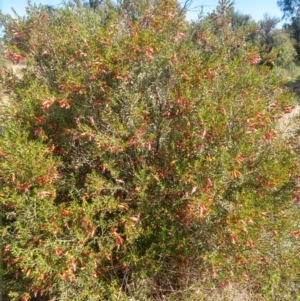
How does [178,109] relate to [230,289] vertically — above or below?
above

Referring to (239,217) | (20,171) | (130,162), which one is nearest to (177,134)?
(130,162)

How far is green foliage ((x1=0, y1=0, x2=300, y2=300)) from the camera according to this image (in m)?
2.89

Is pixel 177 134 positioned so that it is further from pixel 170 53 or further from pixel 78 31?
pixel 78 31

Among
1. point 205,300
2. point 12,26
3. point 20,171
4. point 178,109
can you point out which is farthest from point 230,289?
point 12,26

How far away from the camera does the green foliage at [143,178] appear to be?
289 centimetres

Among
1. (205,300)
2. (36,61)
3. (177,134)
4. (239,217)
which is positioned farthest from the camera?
(36,61)

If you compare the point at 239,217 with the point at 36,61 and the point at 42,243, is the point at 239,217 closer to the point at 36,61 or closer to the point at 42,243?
the point at 42,243

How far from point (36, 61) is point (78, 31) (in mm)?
1037

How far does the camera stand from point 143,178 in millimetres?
3016

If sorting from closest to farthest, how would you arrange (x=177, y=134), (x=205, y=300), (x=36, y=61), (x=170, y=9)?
1. (x=177, y=134)
2. (x=205, y=300)
3. (x=170, y=9)
4. (x=36, y=61)

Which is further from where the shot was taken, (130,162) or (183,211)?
(130,162)

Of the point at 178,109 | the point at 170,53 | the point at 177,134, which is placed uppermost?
the point at 170,53

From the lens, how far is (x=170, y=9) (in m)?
4.00

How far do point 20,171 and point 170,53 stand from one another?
1.50 metres
